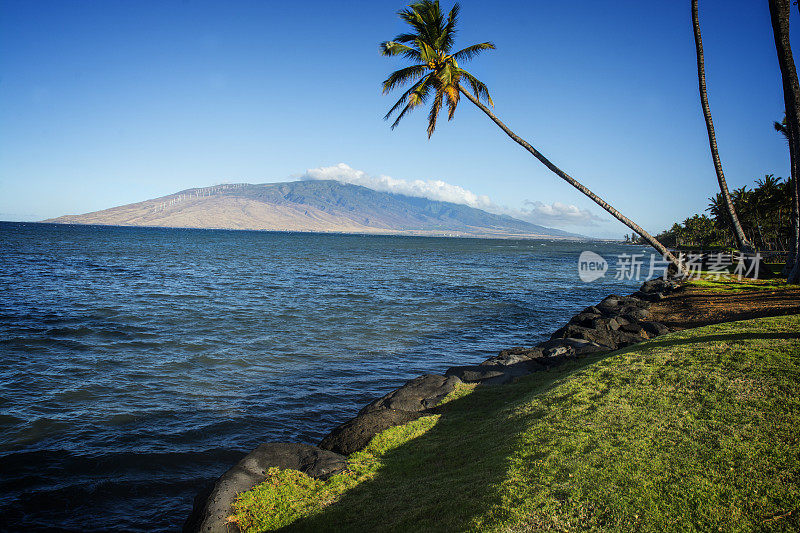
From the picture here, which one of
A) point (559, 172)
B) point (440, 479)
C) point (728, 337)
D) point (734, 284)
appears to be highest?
point (559, 172)

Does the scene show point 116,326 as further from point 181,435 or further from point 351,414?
point 351,414

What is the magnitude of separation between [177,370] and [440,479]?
35.1 feet

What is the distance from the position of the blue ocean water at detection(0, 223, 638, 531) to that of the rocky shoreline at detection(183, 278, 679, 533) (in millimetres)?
1554

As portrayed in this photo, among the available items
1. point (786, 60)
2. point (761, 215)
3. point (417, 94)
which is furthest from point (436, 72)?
point (761, 215)

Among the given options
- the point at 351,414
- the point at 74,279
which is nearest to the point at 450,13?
the point at 351,414

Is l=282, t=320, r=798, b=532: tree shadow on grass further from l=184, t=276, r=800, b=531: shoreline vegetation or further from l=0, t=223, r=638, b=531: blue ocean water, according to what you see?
l=0, t=223, r=638, b=531: blue ocean water

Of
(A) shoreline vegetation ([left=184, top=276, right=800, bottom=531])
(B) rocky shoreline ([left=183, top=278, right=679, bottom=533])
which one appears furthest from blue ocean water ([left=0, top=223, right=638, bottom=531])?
(A) shoreline vegetation ([left=184, top=276, right=800, bottom=531])

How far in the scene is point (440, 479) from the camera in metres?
5.75

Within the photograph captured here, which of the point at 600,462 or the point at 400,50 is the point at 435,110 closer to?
the point at 400,50

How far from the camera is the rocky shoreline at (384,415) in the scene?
571 cm

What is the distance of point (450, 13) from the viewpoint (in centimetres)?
2322

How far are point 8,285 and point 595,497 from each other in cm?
3531

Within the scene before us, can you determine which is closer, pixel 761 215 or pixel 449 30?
pixel 449 30

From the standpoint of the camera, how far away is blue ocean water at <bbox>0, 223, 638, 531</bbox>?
304 inches
